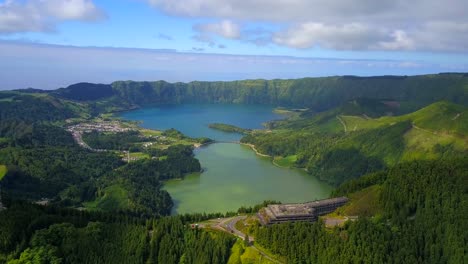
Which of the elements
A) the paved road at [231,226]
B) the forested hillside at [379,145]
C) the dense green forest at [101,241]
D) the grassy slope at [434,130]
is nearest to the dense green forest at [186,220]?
the dense green forest at [101,241]

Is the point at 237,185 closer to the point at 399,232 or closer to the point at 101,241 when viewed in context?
the point at 101,241

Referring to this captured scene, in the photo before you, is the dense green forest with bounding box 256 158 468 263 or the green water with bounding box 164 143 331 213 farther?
the green water with bounding box 164 143 331 213

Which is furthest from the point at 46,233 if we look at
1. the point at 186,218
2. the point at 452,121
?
the point at 452,121

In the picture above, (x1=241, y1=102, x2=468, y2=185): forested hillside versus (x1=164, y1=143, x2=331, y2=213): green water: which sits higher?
(x1=241, y1=102, x2=468, y2=185): forested hillside

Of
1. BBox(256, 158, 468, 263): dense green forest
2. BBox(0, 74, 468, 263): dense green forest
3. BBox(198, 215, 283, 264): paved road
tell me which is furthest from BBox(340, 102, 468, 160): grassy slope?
BBox(198, 215, 283, 264): paved road

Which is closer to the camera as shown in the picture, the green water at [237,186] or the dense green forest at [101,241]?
the dense green forest at [101,241]

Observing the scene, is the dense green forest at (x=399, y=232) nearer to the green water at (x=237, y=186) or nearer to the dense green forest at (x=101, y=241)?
the dense green forest at (x=101, y=241)

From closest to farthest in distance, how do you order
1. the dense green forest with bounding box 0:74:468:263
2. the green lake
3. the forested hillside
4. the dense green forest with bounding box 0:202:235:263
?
the dense green forest with bounding box 0:74:468:263 < the dense green forest with bounding box 0:202:235:263 < the green lake < the forested hillside

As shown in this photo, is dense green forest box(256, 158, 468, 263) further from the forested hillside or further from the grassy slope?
the grassy slope

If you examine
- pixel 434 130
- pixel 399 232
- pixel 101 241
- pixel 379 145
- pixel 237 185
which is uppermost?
pixel 434 130

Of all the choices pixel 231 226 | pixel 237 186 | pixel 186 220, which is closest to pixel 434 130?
pixel 237 186

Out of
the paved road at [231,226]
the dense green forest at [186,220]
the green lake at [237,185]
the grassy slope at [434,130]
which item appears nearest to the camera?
the dense green forest at [186,220]

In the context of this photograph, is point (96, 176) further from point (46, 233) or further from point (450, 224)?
point (450, 224)
